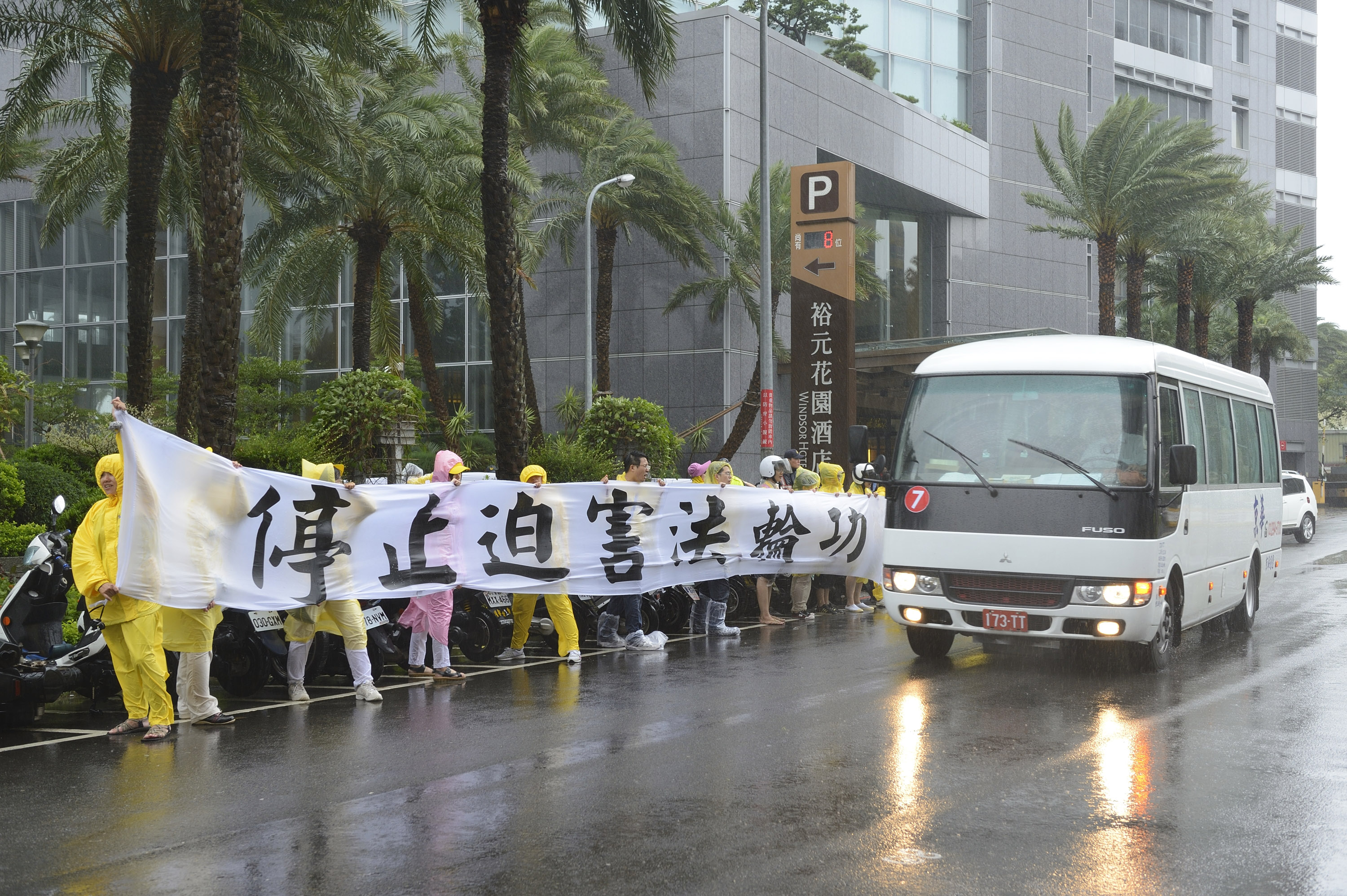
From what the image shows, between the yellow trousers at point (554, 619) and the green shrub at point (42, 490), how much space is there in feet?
29.5

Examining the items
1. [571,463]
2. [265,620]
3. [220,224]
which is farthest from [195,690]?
[571,463]

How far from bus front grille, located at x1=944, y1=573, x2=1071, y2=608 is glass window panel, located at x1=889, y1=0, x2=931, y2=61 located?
→ 4014cm

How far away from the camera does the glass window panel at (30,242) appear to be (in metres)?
46.7

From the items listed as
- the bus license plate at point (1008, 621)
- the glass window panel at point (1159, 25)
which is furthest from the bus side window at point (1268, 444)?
the glass window panel at point (1159, 25)

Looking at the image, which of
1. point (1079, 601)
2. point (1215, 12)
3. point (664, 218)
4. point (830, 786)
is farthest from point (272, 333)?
point (1215, 12)

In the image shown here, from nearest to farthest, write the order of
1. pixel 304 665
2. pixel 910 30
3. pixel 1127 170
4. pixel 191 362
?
pixel 304 665, pixel 191 362, pixel 1127 170, pixel 910 30

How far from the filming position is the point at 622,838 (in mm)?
5656

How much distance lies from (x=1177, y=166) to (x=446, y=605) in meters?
28.7

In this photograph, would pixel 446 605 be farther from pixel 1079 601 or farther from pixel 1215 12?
pixel 1215 12

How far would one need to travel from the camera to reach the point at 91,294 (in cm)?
4591

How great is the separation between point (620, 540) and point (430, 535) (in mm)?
2358

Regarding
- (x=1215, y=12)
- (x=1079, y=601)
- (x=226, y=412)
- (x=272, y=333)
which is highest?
(x=1215, y=12)

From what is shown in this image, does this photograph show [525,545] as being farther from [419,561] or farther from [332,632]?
[332,632]

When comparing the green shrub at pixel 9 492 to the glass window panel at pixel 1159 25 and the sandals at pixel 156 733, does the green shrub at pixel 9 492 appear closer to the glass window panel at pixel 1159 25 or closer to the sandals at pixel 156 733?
the sandals at pixel 156 733
